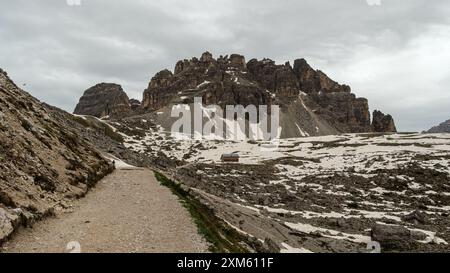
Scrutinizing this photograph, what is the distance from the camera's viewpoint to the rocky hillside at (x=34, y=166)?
19531 mm

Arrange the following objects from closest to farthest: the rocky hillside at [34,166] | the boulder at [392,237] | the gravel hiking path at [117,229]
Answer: the gravel hiking path at [117,229] → the rocky hillside at [34,166] → the boulder at [392,237]

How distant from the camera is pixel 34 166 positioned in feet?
84.2

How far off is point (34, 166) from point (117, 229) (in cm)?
1018

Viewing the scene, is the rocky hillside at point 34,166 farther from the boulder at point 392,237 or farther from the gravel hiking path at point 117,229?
the boulder at point 392,237

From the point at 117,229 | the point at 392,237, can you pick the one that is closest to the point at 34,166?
the point at 117,229

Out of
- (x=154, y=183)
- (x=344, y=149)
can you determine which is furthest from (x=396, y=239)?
(x=344, y=149)

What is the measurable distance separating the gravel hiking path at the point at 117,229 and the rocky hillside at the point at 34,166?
2.88ft

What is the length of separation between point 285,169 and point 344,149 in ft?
122

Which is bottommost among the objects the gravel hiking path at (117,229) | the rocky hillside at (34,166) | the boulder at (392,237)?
the boulder at (392,237)

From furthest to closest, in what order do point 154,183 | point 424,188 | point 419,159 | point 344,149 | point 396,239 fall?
point 344,149, point 419,159, point 424,188, point 396,239, point 154,183

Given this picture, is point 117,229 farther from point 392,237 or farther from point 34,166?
point 392,237

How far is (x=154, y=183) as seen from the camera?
3519cm

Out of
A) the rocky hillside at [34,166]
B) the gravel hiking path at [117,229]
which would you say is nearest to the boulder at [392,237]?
the gravel hiking path at [117,229]
